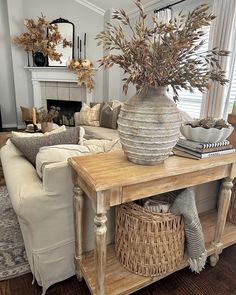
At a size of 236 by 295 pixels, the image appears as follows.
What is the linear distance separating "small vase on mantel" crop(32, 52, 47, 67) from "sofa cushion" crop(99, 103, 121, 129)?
7.16 ft

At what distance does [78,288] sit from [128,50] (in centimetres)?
140

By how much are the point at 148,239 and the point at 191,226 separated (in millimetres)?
267

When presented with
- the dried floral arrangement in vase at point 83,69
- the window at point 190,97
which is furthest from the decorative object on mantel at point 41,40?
the window at point 190,97

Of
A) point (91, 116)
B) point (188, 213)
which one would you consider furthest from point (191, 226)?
point (91, 116)

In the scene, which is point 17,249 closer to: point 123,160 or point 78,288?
point 78,288

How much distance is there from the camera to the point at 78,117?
4180 millimetres

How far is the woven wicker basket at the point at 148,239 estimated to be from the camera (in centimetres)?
124

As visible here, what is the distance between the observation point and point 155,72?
0.97 m

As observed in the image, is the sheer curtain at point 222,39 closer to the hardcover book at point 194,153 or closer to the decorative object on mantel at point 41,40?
the hardcover book at point 194,153

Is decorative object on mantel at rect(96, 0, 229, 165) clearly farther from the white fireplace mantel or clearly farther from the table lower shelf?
the white fireplace mantel

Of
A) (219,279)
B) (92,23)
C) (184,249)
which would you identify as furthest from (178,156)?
(92,23)

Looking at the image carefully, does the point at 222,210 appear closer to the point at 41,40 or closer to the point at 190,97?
the point at 190,97

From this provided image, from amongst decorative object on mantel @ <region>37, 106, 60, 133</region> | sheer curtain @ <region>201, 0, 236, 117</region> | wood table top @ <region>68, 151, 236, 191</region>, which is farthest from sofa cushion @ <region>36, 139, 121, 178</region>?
sheer curtain @ <region>201, 0, 236, 117</region>

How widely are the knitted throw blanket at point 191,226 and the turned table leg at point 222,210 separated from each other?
17cm
